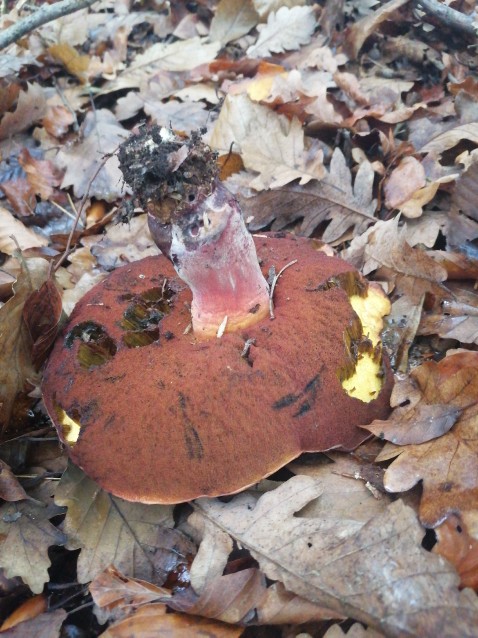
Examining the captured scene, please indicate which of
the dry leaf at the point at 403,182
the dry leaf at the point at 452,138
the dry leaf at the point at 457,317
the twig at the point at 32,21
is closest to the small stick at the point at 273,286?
the dry leaf at the point at 457,317

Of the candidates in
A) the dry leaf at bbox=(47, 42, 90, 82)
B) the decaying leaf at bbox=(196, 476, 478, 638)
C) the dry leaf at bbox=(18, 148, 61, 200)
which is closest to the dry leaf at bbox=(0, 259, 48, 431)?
the decaying leaf at bbox=(196, 476, 478, 638)

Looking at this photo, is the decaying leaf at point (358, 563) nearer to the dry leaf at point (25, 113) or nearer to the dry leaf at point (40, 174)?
the dry leaf at point (40, 174)

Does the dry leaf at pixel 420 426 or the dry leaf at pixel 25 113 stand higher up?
the dry leaf at pixel 25 113

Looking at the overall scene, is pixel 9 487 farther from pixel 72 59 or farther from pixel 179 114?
pixel 72 59

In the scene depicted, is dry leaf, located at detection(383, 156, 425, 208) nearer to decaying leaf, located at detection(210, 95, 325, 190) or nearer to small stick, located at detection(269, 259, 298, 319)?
decaying leaf, located at detection(210, 95, 325, 190)

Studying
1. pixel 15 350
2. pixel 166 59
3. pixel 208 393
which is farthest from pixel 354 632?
pixel 166 59
